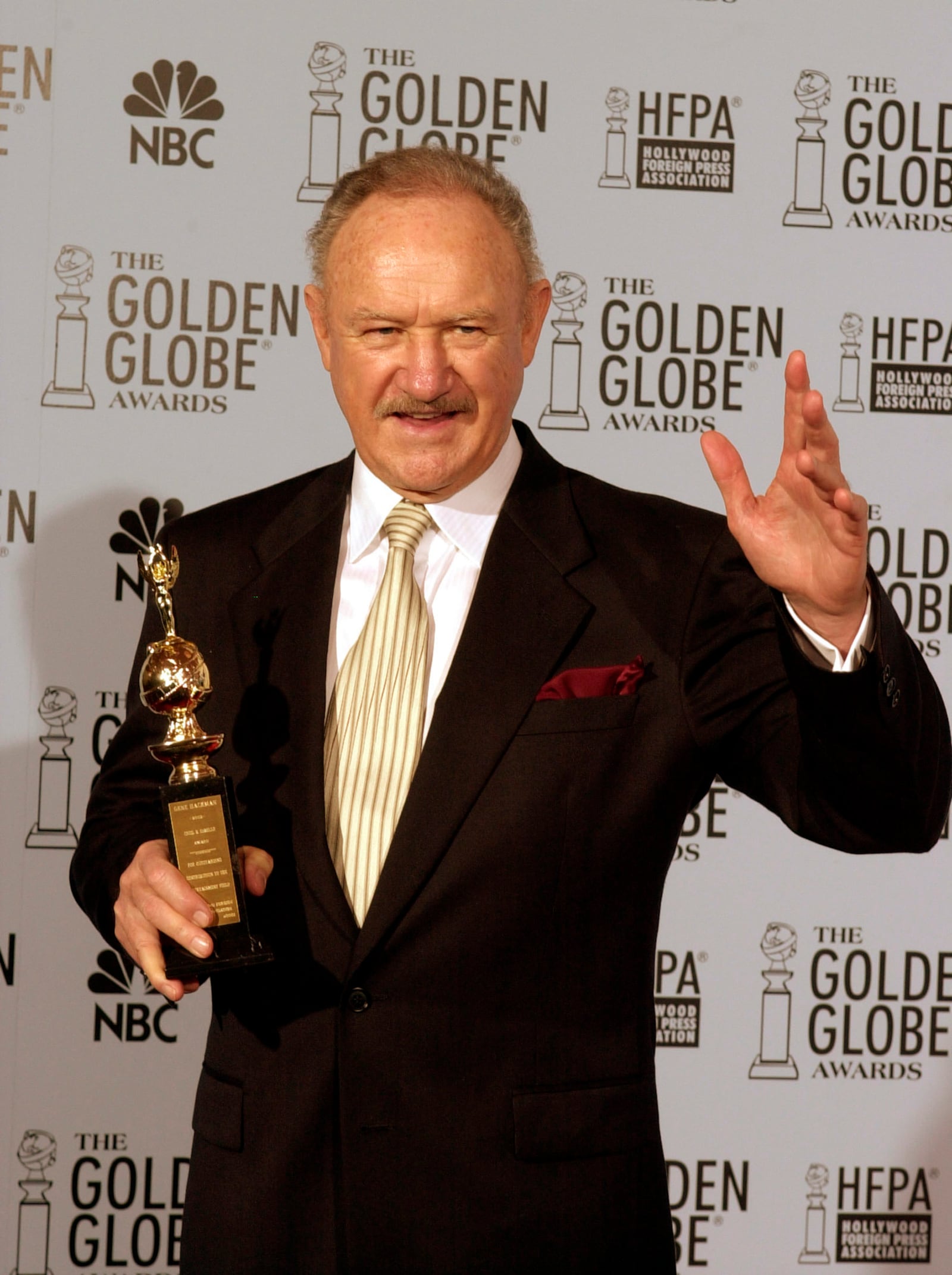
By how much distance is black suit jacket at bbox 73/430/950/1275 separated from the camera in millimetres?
1683

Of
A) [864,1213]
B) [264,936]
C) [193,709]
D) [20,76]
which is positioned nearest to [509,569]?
[193,709]

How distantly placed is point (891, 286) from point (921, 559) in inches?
23.8

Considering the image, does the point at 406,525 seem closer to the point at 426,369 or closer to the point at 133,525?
the point at 426,369

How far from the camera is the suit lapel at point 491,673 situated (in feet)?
5.48

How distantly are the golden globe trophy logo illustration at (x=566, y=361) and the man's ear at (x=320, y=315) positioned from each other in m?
1.15

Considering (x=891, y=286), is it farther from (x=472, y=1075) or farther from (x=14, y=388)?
(x=472, y=1075)

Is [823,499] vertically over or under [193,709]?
over

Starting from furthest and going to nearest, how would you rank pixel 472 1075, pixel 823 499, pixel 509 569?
1. pixel 509 569
2. pixel 472 1075
3. pixel 823 499

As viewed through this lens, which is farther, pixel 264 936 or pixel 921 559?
pixel 921 559

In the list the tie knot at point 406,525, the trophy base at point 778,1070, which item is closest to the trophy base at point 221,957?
the tie knot at point 406,525

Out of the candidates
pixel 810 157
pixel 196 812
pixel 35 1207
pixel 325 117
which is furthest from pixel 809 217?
pixel 35 1207

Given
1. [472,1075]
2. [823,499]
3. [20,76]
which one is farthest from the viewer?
[20,76]

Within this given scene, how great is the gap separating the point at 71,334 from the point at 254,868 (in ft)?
5.84

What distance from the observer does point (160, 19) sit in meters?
3.04
